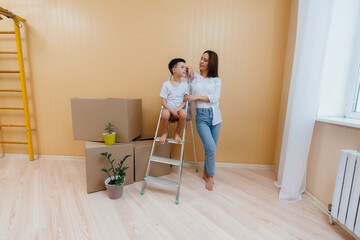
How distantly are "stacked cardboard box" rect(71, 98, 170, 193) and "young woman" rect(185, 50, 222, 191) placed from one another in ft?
2.02

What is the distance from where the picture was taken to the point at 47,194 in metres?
1.51

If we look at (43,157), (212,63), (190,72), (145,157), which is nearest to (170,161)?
(145,157)

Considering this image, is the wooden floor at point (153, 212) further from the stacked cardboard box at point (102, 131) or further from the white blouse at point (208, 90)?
the white blouse at point (208, 90)

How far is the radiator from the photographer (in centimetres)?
103

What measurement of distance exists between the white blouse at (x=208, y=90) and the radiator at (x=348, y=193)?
0.98 metres

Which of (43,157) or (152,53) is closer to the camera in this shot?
(152,53)

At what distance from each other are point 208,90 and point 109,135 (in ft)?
3.47

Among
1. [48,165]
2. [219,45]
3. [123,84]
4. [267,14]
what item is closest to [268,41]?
[267,14]

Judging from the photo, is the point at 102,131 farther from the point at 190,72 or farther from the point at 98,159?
the point at 190,72

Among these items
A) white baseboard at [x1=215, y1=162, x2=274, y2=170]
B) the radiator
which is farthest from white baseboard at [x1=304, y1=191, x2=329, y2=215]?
white baseboard at [x1=215, y1=162, x2=274, y2=170]

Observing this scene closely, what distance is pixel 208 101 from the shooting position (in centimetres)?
169

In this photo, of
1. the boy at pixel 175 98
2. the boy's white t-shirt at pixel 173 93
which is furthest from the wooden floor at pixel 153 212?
the boy's white t-shirt at pixel 173 93

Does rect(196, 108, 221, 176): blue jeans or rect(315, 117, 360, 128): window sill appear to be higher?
rect(315, 117, 360, 128): window sill

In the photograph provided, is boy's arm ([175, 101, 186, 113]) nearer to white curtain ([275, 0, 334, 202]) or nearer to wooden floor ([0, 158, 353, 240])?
wooden floor ([0, 158, 353, 240])
